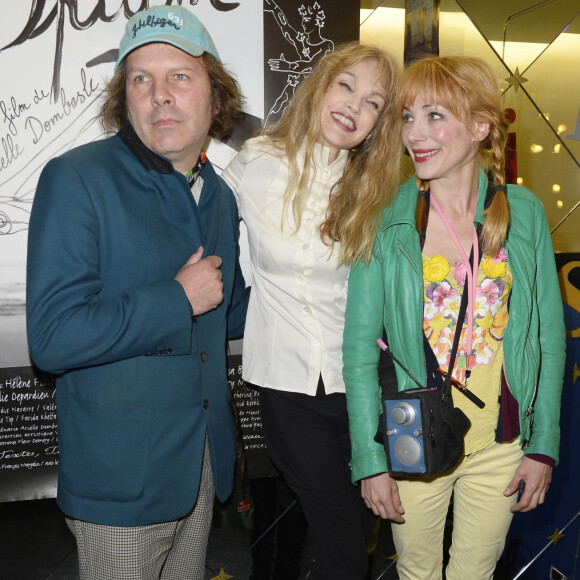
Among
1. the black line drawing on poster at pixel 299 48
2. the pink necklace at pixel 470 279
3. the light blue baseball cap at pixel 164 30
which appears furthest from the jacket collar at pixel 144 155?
the black line drawing on poster at pixel 299 48

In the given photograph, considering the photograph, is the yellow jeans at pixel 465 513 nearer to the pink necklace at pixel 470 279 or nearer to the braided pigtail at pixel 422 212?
the pink necklace at pixel 470 279

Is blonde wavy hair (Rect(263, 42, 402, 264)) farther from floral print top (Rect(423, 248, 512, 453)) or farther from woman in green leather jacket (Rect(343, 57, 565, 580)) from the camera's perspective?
floral print top (Rect(423, 248, 512, 453))

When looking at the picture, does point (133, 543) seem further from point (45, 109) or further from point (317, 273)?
point (45, 109)

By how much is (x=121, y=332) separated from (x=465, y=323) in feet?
3.19

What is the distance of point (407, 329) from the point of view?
1786 mm

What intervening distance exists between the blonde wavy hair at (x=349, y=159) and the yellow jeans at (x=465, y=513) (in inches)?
28.2

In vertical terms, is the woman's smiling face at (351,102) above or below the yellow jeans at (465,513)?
above

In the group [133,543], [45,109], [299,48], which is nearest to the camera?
[133,543]

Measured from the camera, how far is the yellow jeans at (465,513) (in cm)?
187

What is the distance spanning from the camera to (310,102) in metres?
2.11

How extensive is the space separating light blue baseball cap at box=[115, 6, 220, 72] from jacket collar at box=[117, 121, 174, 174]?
231mm

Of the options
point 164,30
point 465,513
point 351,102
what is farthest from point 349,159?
point 465,513

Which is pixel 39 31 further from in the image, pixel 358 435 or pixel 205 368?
pixel 358 435

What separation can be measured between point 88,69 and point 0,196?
63 centimetres
